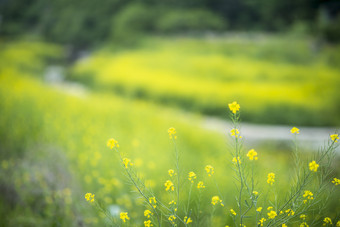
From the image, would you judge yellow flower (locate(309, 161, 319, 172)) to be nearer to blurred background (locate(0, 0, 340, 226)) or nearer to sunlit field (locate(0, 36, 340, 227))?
sunlit field (locate(0, 36, 340, 227))

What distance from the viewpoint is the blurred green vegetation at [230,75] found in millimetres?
5160

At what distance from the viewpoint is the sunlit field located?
1621 millimetres

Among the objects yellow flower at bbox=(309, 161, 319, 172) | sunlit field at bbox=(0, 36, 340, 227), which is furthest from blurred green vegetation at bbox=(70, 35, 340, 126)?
yellow flower at bbox=(309, 161, 319, 172)

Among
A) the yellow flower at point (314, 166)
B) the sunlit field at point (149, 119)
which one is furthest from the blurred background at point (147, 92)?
the yellow flower at point (314, 166)

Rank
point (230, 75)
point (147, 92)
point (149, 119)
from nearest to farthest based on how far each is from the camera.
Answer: point (149, 119) → point (147, 92) → point (230, 75)

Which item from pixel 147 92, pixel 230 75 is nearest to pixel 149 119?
pixel 147 92

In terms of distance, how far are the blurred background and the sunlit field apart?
0.02 meters

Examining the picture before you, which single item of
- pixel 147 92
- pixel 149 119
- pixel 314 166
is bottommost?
pixel 149 119

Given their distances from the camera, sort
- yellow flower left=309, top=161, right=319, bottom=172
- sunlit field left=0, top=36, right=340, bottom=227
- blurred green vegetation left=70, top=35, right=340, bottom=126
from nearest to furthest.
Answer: yellow flower left=309, top=161, right=319, bottom=172 < sunlit field left=0, top=36, right=340, bottom=227 < blurred green vegetation left=70, top=35, right=340, bottom=126

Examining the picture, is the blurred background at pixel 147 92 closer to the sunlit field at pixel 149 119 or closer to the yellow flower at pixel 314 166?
the sunlit field at pixel 149 119

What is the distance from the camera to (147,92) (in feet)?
21.8

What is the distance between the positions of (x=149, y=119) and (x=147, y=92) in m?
3.01

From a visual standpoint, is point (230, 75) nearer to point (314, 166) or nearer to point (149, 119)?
point (149, 119)

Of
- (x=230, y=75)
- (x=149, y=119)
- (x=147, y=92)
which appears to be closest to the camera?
(x=149, y=119)
